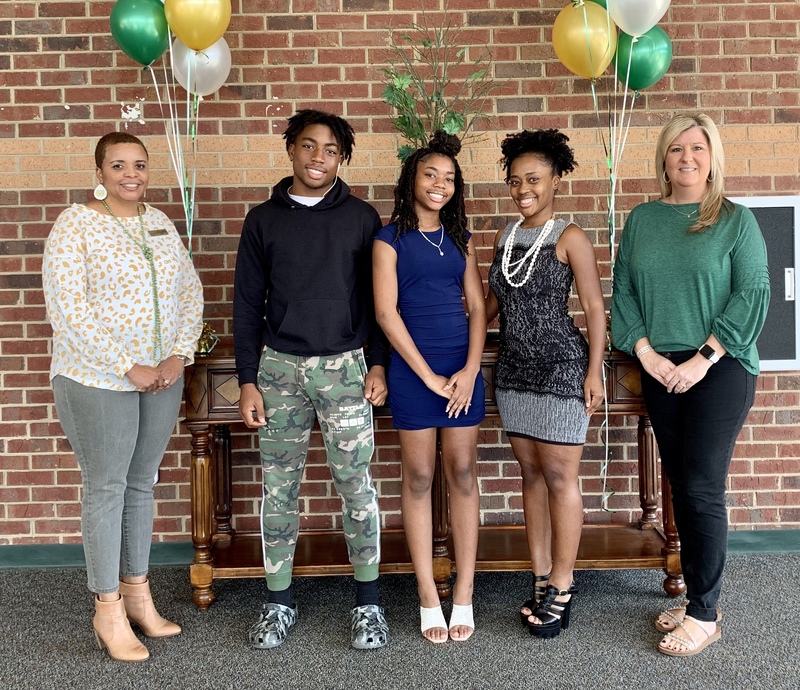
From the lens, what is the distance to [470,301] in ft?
8.56

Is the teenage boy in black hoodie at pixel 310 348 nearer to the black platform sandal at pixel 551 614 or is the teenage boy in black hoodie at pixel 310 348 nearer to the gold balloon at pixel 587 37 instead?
the black platform sandal at pixel 551 614

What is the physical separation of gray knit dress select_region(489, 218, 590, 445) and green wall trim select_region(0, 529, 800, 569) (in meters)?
1.48

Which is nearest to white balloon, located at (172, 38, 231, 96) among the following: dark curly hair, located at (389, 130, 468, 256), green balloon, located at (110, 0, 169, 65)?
green balloon, located at (110, 0, 169, 65)

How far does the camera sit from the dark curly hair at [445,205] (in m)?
2.56

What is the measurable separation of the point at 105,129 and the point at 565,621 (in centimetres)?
288

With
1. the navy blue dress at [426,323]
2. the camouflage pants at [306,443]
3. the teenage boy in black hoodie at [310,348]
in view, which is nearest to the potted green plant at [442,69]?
the teenage boy in black hoodie at [310,348]

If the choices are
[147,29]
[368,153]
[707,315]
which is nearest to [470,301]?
→ [707,315]

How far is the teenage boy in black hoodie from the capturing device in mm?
2531

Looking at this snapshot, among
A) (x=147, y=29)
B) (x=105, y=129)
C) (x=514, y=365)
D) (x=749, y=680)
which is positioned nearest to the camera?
(x=749, y=680)

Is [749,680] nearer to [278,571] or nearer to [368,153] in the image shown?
[278,571]

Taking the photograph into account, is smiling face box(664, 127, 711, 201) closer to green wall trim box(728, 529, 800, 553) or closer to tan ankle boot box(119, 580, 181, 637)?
green wall trim box(728, 529, 800, 553)

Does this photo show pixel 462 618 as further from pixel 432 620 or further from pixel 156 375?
pixel 156 375

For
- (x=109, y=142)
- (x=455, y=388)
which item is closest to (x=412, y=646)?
(x=455, y=388)

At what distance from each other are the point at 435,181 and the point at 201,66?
122 cm
